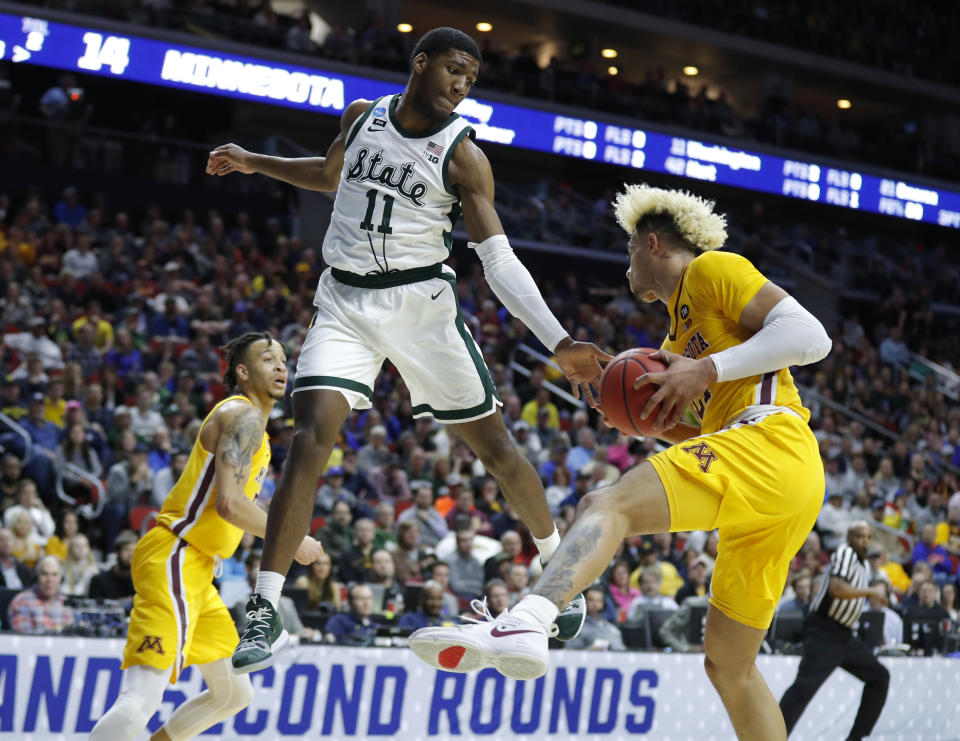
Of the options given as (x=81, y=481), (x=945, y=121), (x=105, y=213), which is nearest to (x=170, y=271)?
(x=105, y=213)

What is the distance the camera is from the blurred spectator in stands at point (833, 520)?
13724mm

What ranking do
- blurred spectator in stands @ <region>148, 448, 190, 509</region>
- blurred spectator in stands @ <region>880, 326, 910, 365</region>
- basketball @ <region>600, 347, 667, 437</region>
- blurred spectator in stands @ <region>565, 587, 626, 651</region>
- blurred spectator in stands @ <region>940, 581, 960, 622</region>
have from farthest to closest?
blurred spectator in stands @ <region>880, 326, 910, 365</region>, blurred spectator in stands @ <region>940, 581, 960, 622</region>, blurred spectator in stands @ <region>148, 448, 190, 509</region>, blurred spectator in stands @ <region>565, 587, 626, 651</region>, basketball @ <region>600, 347, 667, 437</region>

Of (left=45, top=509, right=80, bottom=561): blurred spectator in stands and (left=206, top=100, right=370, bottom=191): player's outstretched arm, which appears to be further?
(left=45, top=509, right=80, bottom=561): blurred spectator in stands

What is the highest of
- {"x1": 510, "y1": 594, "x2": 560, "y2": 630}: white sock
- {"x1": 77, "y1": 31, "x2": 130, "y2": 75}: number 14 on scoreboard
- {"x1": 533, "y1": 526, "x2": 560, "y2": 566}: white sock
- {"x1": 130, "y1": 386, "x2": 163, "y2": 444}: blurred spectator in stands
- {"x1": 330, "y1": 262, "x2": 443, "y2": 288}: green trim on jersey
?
{"x1": 77, "y1": 31, "x2": 130, "y2": 75}: number 14 on scoreboard

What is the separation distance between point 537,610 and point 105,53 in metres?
14.4

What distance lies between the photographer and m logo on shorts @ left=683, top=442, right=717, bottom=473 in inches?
151

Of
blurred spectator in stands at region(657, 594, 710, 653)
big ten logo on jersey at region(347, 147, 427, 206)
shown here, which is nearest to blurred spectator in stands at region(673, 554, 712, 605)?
blurred spectator in stands at region(657, 594, 710, 653)

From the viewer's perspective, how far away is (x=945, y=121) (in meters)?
28.4

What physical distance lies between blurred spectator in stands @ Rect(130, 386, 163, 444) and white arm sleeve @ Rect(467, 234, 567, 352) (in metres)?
7.19

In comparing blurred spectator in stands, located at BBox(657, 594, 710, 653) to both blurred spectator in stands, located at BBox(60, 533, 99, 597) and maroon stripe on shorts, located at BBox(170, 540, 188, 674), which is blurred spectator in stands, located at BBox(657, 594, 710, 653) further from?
maroon stripe on shorts, located at BBox(170, 540, 188, 674)

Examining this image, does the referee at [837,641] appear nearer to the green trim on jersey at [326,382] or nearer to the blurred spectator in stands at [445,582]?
the blurred spectator in stands at [445,582]

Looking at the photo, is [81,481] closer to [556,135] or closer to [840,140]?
[556,135]

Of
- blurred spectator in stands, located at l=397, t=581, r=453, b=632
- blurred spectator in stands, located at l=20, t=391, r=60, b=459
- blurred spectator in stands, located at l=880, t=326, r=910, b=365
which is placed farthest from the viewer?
blurred spectator in stands, located at l=880, t=326, r=910, b=365

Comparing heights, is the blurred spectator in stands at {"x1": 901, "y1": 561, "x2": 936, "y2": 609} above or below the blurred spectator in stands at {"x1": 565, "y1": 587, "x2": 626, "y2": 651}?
above
